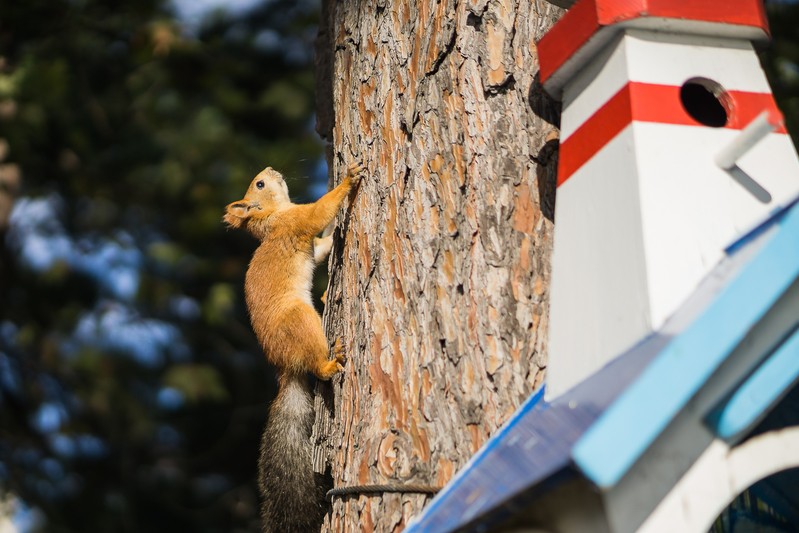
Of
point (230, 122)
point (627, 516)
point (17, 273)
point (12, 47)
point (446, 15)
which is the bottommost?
point (627, 516)

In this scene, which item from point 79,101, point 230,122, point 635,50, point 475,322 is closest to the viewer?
point 635,50

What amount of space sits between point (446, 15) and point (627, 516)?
1093mm

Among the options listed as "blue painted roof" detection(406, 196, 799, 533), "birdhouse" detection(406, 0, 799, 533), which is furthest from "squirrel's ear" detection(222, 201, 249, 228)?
"blue painted roof" detection(406, 196, 799, 533)

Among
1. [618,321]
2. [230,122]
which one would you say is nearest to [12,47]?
[230,122]

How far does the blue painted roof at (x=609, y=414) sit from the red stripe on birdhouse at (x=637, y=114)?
0.75ft

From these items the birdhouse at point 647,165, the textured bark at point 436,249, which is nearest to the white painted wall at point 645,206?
the birdhouse at point 647,165

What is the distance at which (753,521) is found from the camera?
1.51 metres

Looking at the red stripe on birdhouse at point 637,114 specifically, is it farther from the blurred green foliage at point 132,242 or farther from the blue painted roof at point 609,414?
the blurred green foliage at point 132,242

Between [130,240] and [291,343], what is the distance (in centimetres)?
305

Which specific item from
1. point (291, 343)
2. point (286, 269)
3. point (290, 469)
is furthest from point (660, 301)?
point (286, 269)

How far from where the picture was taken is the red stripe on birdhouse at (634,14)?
1.42m

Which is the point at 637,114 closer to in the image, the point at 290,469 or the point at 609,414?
the point at 609,414

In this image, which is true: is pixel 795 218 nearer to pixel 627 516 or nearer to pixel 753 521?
pixel 627 516

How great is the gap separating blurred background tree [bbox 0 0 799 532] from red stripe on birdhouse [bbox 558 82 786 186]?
297 cm
